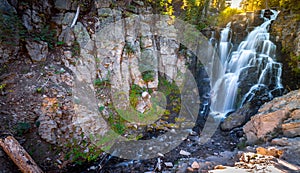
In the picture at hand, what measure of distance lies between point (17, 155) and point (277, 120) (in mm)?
7266

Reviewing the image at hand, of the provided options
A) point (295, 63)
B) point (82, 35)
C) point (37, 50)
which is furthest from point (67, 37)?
point (295, 63)

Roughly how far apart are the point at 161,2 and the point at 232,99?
6648mm

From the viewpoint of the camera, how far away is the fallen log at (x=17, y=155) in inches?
164

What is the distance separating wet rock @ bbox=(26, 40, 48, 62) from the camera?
6132 millimetres

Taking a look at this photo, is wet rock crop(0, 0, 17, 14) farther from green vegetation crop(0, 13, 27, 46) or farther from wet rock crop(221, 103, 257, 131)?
wet rock crop(221, 103, 257, 131)

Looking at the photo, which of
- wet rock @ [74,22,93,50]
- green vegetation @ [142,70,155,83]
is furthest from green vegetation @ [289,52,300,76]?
wet rock @ [74,22,93,50]

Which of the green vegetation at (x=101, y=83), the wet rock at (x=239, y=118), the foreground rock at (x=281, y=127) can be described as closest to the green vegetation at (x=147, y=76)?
the green vegetation at (x=101, y=83)

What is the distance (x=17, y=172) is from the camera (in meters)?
4.19

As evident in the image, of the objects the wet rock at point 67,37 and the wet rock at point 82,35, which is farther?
the wet rock at point 82,35

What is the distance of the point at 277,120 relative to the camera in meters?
5.03

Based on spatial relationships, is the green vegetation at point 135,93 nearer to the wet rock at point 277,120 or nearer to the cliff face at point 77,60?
the cliff face at point 77,60

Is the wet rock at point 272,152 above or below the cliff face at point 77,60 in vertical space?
below

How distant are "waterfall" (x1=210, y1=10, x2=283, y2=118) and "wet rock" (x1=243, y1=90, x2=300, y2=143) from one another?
8.25ft

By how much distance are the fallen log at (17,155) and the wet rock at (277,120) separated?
21.3ft
